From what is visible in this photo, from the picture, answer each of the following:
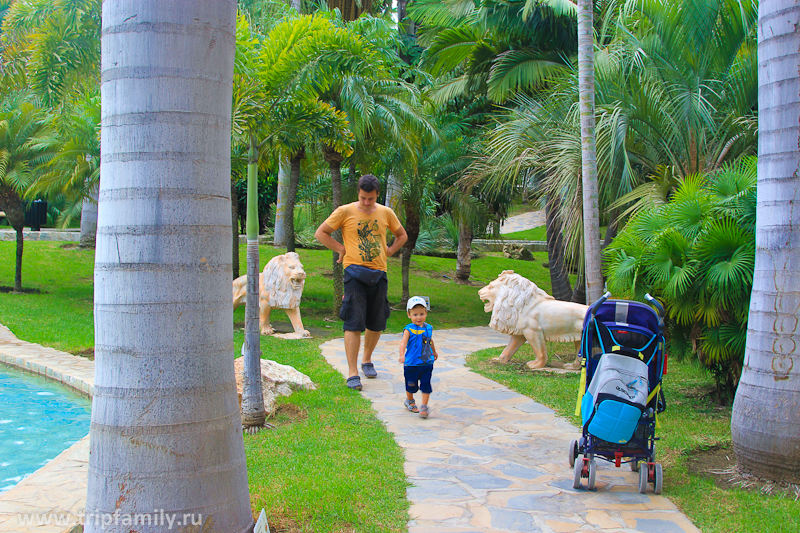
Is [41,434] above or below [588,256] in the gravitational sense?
below

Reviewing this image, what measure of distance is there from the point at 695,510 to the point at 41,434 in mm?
6212

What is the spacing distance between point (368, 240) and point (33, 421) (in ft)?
13.8

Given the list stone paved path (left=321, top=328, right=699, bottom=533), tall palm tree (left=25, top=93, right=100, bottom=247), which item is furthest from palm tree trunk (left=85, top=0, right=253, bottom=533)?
tall palm tree (left=25, top=93, right=100, bottom=247)

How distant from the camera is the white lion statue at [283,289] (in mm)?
11305

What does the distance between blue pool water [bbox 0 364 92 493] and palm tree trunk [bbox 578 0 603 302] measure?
6.07 m

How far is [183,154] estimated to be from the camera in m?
2.73

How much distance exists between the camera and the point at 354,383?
722 cm

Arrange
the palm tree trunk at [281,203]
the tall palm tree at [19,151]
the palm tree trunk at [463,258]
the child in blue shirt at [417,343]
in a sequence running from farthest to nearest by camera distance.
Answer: the palm tree trunk at [463,258] → the palm tree trunk at [281,203] → the tall palm tree at [19,151] → the child in blue shirt at [417,343]

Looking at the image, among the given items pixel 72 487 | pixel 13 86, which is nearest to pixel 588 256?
pixel 72 487

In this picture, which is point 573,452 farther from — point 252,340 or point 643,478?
point 252,340

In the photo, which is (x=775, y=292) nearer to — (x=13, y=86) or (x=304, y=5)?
(x=13, y=86)

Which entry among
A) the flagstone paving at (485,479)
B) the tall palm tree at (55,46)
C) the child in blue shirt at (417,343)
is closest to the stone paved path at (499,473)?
the flagstone paving at (485,479)

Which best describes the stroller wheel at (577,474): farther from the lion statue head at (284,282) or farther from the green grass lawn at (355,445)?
the lion statue head at (284,282)

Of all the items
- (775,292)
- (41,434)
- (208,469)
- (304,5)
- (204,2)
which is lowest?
(41,434)
